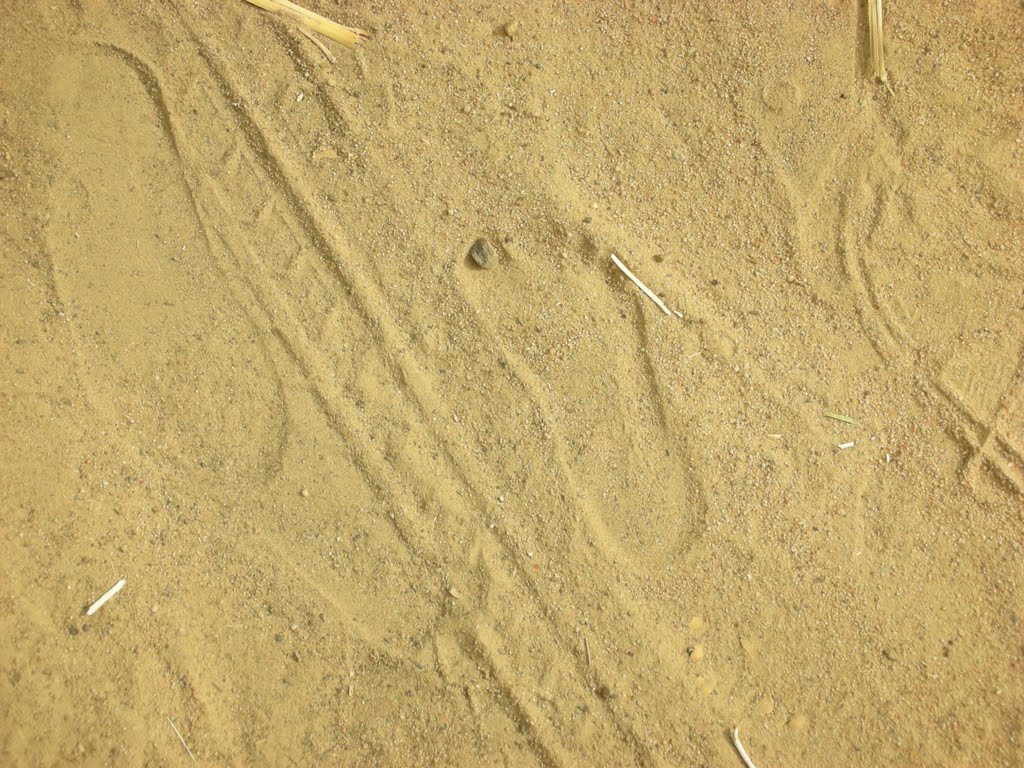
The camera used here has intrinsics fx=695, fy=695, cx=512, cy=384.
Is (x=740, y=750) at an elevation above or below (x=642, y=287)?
Answer: below

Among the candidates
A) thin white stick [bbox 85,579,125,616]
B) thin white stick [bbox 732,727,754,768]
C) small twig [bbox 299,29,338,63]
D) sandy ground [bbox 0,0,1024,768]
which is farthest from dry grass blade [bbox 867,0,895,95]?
thin white stick [bbox 85,579,125,616]

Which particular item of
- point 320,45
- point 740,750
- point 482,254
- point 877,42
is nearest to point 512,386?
point 482,254

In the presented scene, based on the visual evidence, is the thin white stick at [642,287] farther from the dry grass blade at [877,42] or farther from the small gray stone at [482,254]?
the dry grass blade at [877,42]

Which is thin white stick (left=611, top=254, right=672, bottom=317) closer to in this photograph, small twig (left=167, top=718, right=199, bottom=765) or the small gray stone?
the small gray stone

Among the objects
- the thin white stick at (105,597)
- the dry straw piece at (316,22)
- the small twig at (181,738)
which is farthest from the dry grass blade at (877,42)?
the small twig at (181,738)

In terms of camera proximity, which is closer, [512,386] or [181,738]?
[181,738]

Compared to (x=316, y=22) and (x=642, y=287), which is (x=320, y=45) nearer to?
(x=316, y=22)
